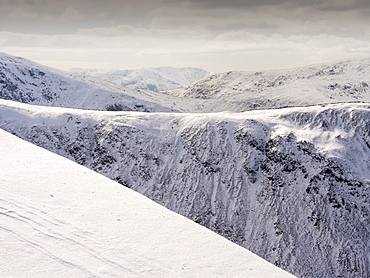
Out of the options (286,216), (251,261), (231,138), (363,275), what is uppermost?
(251,261)

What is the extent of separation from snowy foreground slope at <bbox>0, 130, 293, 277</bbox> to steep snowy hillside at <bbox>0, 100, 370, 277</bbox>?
5468 centimetres

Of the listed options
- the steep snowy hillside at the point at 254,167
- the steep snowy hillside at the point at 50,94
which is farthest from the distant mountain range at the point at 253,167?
the steep snowy hillside at the point at 50,94

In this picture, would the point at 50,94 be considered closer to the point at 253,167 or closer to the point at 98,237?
the point at 253,167

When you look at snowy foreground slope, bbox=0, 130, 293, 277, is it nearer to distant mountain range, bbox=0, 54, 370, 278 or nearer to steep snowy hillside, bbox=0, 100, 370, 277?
distant mountain range, bbox=0, 54, 370, 278

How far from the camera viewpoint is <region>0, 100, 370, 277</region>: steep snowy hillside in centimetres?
5538

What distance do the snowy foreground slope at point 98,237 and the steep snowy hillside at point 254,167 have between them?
5468cm

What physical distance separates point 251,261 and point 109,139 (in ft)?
229

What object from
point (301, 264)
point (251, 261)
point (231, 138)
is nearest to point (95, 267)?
point (251, 261)

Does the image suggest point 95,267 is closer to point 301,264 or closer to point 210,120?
point 301,264

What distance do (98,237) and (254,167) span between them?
64.4m

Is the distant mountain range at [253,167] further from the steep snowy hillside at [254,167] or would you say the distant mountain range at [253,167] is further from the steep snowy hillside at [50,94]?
the steep snowy hillside at [50,94]

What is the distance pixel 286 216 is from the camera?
58750 millimetres

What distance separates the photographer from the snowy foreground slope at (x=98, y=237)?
226 inches

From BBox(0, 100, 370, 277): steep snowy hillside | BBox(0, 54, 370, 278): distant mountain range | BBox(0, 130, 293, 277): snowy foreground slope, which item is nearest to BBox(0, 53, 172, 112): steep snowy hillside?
BBox(0, 54, 370, 278): distant mountain range
